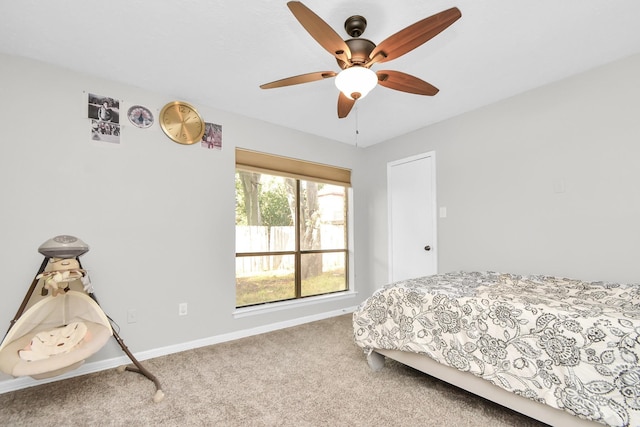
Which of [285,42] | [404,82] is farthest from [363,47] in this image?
[285,42]

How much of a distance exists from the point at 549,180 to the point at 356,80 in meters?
2.08

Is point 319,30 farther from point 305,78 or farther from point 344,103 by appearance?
point 344,103

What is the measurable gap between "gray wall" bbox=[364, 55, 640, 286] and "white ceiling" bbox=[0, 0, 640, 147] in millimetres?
243

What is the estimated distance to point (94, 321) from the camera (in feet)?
7.07

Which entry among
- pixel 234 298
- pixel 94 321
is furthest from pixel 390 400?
pixel 94 321

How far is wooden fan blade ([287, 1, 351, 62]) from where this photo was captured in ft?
4.36

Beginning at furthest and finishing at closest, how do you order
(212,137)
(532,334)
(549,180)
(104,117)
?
(212,137)
(549,180)
(104,117)
(532,334)

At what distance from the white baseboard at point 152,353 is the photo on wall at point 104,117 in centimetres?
183

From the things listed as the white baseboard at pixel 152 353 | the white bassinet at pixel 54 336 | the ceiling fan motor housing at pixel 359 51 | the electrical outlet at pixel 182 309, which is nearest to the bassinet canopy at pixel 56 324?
the white bassinet at pixel 54 336

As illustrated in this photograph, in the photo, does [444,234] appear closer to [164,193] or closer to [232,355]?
[232,355]

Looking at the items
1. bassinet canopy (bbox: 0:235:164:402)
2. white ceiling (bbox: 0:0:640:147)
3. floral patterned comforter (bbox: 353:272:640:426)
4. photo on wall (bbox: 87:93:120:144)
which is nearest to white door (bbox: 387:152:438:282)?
white ceiling (bbox: 0:0:640:147)

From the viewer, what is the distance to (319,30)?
4.79ft

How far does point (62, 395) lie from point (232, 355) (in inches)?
46.0

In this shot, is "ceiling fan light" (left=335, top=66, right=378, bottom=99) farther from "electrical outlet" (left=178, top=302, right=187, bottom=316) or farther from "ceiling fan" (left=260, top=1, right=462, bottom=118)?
"electrical outlet" (left=178, top=302, right=187, bottom=316)
